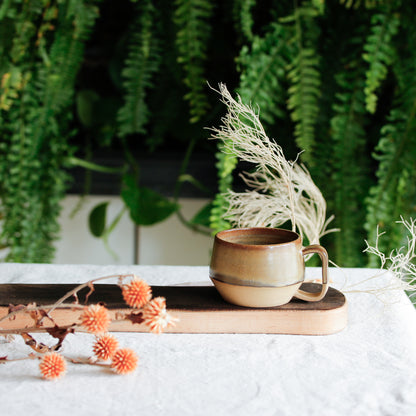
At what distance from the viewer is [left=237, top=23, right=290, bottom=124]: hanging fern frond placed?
1.00 meters

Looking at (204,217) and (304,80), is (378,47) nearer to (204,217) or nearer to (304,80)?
(304,80)

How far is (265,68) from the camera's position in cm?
101

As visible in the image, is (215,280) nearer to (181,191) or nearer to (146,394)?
(146,394)

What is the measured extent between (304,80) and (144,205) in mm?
518

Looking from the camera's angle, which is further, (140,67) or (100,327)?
(140,67)

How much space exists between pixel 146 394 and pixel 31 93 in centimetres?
96

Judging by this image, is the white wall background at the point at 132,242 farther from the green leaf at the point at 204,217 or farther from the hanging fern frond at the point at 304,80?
the hanging fern frond at the point at 304,80

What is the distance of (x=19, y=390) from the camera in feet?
1.24

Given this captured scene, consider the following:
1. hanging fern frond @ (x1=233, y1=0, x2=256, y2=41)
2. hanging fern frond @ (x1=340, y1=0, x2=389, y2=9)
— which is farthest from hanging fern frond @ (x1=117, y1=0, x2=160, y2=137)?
hanging fern frond @ (x1=340, y1=0, x2=389, y2=9)

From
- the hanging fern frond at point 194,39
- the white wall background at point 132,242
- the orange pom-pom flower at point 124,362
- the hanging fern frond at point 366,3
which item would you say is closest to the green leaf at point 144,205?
the white wall background at point 132,242

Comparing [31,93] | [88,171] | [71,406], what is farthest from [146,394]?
[88,171]

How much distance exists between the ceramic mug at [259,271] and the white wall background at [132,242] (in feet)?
3.13

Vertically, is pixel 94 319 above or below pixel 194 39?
below

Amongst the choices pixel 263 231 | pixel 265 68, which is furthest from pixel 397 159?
pixel 263 231
